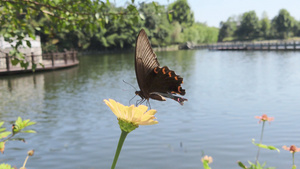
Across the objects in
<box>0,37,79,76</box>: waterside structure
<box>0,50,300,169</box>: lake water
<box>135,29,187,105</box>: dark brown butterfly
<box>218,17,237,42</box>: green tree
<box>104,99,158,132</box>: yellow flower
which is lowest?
<box>0,50,300,169</box>: lake water

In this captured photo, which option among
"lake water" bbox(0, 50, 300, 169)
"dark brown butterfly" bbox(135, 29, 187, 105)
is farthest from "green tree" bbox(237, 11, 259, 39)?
"dark brown butterfly" bbox(135, 29, 187, 105)

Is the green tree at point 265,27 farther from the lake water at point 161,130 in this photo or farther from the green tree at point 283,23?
the lake water at point 161,130

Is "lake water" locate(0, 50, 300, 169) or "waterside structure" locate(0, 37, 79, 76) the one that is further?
"waterside structure" locate(0, 37, 79, 76)

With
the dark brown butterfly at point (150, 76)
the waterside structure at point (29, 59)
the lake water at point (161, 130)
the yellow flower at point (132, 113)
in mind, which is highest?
the dark brown butterfly at point (150, 76)

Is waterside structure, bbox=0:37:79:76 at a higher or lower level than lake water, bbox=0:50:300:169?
higher

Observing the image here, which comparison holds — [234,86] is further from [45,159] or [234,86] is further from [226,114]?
[45,159]

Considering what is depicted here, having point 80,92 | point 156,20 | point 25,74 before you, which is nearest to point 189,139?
point 80,92

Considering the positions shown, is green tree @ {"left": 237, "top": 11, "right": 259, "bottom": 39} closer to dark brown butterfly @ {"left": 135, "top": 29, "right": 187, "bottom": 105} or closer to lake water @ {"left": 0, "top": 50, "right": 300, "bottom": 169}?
lake water @ {"left": 0, "top": 50, "right": 300, "bottom": 169}

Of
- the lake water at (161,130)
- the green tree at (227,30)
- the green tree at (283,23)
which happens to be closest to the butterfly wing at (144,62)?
the lake water at (161,130)
